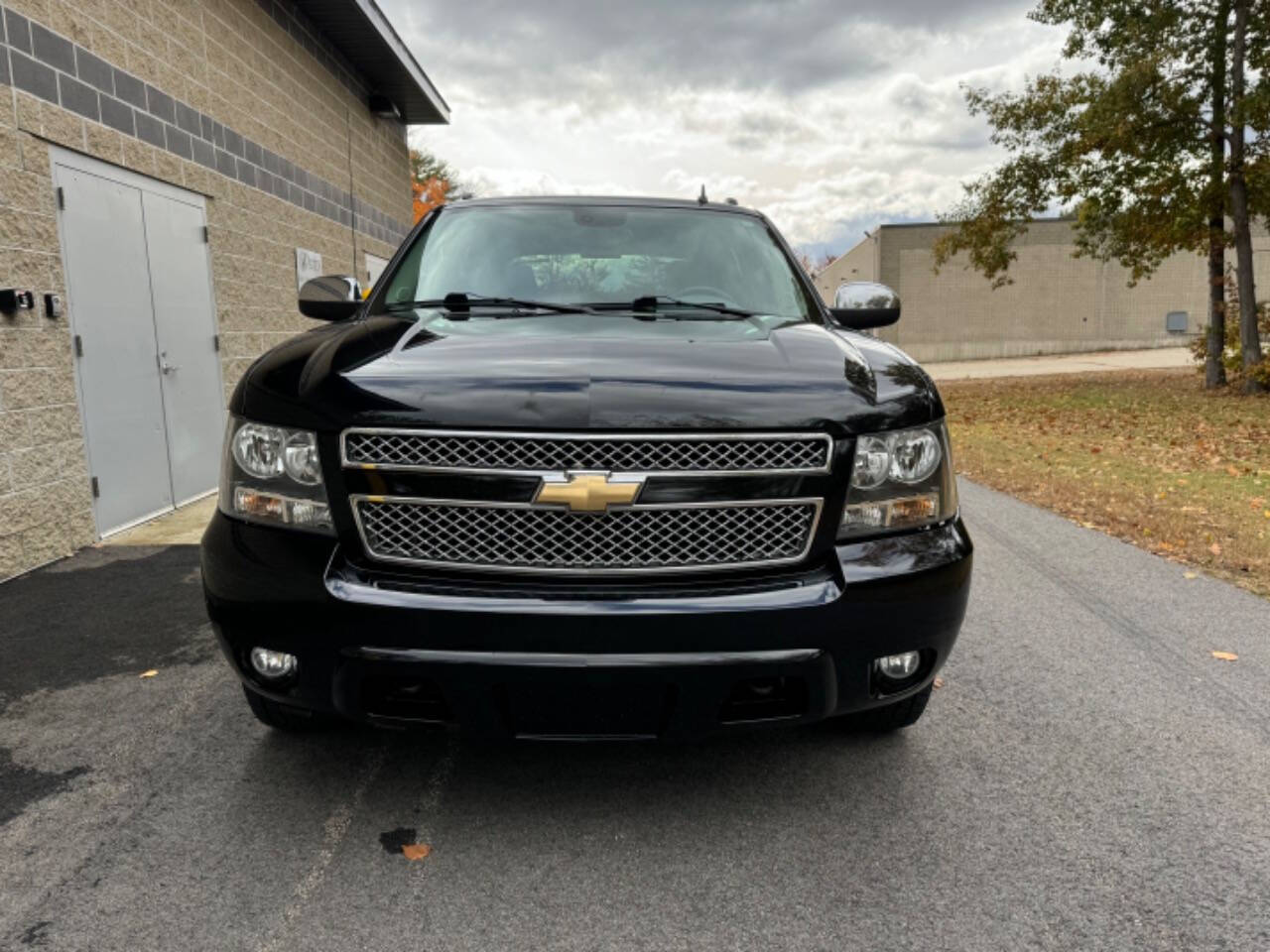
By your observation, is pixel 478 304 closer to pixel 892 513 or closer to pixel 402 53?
pixel 892 513

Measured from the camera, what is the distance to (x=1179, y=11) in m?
15.8

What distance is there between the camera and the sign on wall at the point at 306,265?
33.3 ft

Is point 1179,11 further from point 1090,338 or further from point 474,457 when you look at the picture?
point 1090,338

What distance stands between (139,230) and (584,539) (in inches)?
238

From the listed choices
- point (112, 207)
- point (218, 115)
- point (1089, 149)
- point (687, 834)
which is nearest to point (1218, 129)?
point (1089, 149)

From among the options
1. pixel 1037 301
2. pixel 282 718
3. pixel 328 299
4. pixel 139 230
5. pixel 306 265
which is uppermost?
pixel 1037 301

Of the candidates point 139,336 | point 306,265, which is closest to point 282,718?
point 139,336

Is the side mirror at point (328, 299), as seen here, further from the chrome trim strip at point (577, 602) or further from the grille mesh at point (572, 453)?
the chrome trim strip at point (577, 602)

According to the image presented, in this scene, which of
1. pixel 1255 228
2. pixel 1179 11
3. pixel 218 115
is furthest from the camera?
pixel 1255 228

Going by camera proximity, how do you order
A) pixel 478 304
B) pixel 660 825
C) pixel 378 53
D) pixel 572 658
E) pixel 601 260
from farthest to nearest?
pixel 378 53
pixel 601 260
pixel 478 304
pixel 660 825
pixel 572 658

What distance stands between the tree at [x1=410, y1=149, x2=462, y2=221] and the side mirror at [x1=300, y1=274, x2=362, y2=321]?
86.1 feet

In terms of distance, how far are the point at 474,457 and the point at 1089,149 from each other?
17079 mm

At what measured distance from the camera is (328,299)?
363cm

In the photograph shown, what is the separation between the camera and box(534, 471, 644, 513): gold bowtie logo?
2201 millimetres
